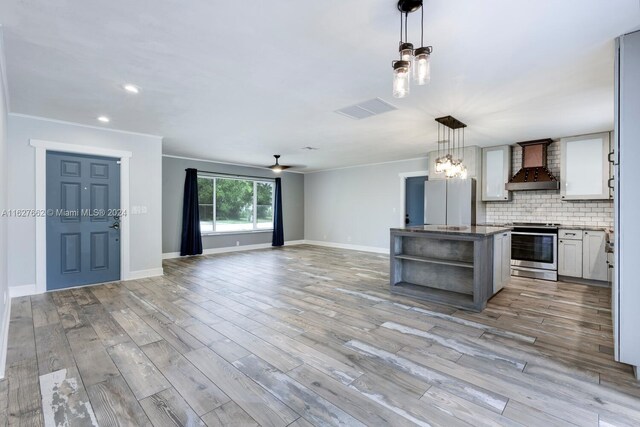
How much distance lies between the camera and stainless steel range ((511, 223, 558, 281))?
5.19 metres

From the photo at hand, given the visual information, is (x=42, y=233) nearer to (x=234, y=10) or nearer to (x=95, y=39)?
(x=95, y=39)

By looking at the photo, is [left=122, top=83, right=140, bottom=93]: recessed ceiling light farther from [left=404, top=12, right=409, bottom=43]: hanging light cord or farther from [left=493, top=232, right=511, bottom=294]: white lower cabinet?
[left=493, top=232, right=511, bottom=294]: white lower cabinet

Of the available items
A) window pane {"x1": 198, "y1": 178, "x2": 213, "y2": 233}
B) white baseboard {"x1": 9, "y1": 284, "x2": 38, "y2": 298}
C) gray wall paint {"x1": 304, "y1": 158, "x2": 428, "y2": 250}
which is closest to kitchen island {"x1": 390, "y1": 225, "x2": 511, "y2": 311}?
gray wall paint {"x1": 304, "y1": 158, "x2": 428, "y2": 250}

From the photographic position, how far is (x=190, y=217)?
7.59 meters

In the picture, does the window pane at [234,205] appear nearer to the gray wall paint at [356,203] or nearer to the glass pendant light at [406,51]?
the gray wall paint at [356,203]

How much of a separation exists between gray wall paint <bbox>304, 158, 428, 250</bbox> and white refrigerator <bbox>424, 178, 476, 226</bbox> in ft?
3.61

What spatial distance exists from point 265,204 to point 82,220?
17.2ft

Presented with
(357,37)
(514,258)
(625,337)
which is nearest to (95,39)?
(357,37)

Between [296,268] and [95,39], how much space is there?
4.68 meters

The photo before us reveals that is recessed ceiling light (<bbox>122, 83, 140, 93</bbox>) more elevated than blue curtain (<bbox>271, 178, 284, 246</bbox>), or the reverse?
recessed ceiling light (<bbox>122, 83, 140, 93</bbox>)

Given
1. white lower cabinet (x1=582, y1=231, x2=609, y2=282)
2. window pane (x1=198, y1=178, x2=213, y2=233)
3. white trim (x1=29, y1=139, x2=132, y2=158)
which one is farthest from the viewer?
window pane (x1=198, y1=178, x2=213, y2=233)

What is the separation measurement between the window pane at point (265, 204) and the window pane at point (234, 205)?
31cm

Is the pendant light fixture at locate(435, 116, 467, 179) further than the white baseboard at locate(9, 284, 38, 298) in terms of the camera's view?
Yes

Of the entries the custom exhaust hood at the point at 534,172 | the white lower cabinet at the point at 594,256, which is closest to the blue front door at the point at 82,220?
the custom exhaust hood at the point at 534,172
